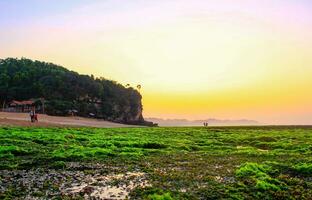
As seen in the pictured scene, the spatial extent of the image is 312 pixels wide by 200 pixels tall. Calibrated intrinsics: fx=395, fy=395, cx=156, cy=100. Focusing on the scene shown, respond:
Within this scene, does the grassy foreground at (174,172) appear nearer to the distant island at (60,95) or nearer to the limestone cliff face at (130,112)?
the distant island at (60,95)

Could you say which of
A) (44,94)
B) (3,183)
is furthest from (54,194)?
(44,94)

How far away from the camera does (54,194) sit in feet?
53.3

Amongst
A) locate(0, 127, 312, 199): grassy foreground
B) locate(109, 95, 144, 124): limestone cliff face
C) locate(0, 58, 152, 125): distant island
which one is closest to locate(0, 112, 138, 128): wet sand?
locate(0, 58, 152, 125): distant island

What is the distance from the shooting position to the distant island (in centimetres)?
12550

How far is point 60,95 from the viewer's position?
452ft

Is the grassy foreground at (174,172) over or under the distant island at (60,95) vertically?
under

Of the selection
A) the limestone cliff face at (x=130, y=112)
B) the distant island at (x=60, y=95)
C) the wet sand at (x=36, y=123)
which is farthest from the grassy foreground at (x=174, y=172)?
the limestone cliff face at (x=130, y=112)

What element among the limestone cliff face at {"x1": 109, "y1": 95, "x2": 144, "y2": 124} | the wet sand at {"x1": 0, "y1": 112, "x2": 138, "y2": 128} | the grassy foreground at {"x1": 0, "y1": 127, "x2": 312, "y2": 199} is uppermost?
the limestone cliff face at {"x1": 109, "y1": 95, "x2": 144, "y2": 124}

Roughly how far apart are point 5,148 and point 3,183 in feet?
40.4

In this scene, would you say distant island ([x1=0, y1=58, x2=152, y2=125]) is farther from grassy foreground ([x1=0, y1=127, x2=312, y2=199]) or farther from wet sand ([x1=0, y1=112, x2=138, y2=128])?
grassy foreground ([x1=0, y1=127, x2=312, y2=199])

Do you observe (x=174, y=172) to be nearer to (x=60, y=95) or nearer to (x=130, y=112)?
(x=60, y=95)

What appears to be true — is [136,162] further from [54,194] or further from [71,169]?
[54,194]

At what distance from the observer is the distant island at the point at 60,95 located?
4941 inches

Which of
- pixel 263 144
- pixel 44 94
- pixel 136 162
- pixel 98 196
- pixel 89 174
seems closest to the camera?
pixel 98 196
